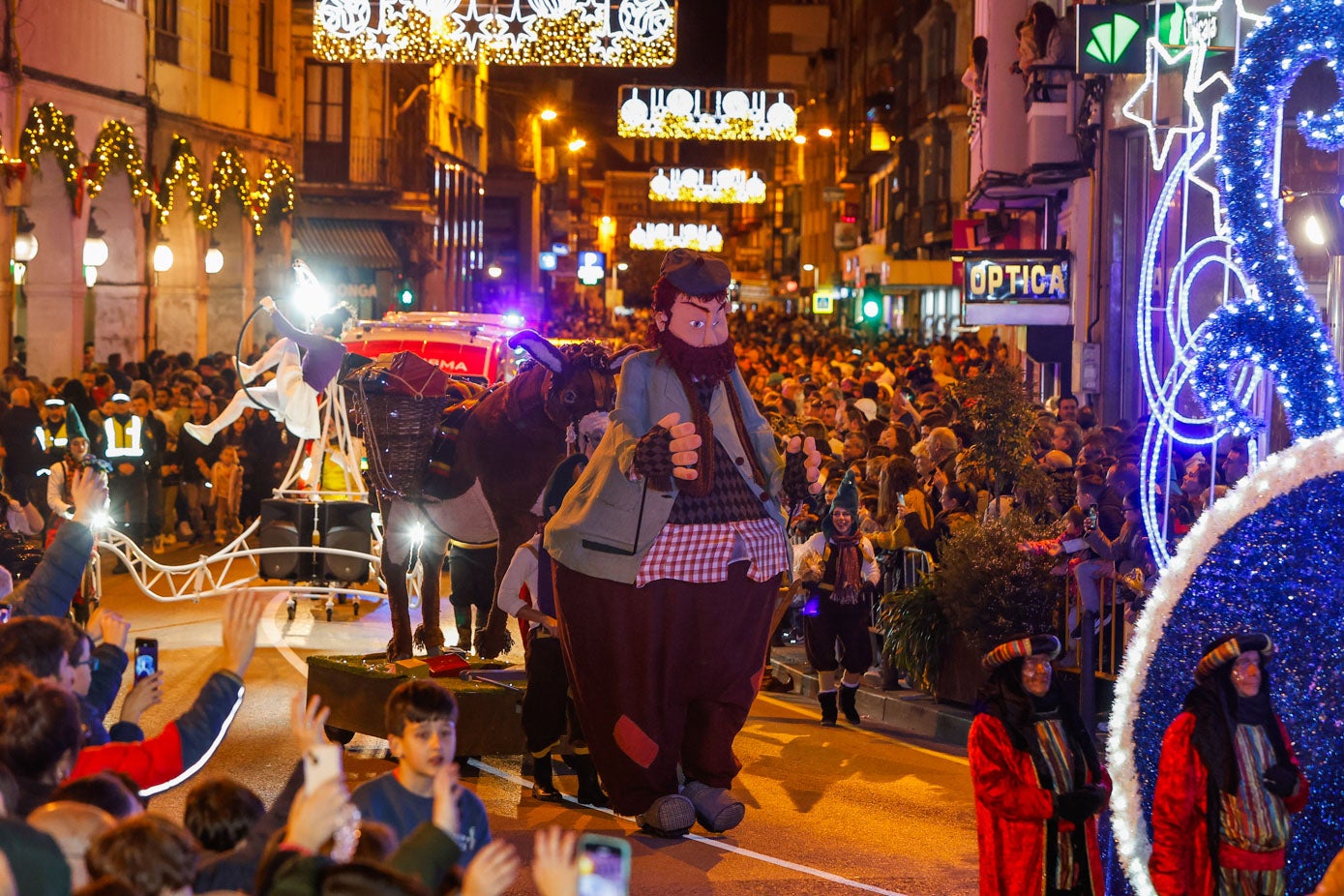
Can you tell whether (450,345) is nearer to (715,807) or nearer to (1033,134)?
(1033,134)

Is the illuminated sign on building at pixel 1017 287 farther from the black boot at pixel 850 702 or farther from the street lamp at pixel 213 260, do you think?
the street lamp at pixel 213 260

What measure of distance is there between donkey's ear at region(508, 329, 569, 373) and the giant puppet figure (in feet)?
4.67

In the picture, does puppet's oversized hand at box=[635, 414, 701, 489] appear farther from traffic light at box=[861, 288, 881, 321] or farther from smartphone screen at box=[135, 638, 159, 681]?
traffic light at box=[861, 288, 881, 321]

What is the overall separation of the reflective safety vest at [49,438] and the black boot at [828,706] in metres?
8.22

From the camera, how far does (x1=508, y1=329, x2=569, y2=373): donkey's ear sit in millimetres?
10188

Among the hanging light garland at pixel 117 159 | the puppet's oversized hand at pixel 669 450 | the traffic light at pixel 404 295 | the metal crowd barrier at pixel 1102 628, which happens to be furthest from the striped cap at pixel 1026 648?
the traffic light at pixel 404 295

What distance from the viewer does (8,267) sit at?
23.6 meters

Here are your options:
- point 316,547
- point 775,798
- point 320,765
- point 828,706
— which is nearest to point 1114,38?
point 828,706

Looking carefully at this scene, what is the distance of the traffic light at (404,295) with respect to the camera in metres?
44.6

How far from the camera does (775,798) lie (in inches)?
394

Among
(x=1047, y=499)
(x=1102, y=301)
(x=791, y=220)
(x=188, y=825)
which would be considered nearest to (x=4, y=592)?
(x=188, y=825)

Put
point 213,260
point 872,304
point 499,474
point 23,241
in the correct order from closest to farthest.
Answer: point 499,474, point 23,241, point 213,260, point 872,304

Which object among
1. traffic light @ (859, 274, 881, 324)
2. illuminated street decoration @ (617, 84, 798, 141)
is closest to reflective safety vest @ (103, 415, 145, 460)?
traffic light @ (859, 274, 881, 324)

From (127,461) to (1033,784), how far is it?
510 inches
